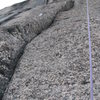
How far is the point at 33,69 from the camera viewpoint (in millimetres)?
3861

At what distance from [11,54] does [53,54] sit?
2.92 ft

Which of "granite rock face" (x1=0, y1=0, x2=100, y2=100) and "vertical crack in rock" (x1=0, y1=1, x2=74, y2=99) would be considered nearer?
"granite rock face" (x1=0, y1=0, x2=100, y2=100)

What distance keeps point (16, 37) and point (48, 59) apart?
111cm

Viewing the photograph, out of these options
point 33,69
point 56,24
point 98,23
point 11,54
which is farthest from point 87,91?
point 56,24

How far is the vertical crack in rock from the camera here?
3.80 meters

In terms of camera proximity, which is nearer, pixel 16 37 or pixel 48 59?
pixel 48 59

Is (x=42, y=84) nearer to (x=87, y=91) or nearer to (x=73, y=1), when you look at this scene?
(x=87, y=91)

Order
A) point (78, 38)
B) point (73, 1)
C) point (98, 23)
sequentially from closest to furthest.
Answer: point (78, 38)
point (98, 23)
point (73, 1)

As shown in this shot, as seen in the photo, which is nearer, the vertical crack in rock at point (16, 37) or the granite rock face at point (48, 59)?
the granite rock face at point (48, 59)

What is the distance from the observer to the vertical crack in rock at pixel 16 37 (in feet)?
12.5

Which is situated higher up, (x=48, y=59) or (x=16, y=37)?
(x=16, y=37)

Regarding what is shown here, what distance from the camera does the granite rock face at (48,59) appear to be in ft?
10.6

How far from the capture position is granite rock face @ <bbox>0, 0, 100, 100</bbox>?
3.23 m

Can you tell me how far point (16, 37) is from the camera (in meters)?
4.68
